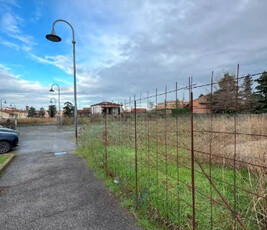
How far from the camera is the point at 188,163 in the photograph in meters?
3.68

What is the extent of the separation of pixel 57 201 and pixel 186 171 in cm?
249

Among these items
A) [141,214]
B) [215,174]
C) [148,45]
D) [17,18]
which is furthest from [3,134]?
[148,45]

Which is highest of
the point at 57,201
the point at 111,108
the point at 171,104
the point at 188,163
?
the point at 111,108

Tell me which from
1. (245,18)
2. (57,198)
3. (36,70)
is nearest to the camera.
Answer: (57,198)

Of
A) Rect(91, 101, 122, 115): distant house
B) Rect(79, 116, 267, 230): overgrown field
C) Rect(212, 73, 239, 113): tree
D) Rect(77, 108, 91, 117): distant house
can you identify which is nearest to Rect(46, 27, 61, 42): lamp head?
Rect(91, 101, 122, 115): distant house

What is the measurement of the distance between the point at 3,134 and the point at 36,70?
7664mm

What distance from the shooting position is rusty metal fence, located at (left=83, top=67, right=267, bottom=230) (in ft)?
5.50

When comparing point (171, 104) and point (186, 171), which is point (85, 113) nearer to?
point (186, 171)

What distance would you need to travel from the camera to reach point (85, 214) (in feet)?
8.04

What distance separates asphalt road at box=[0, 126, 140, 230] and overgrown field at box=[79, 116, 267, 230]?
0.31m

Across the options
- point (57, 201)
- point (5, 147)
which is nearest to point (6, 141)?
point (5, 147)

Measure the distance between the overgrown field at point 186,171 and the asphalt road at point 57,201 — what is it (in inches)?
12.3

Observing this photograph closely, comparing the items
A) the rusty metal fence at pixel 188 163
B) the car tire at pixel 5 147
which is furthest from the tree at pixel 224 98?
the car tire at pixel 5 147

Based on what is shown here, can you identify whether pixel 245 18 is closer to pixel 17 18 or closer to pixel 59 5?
pixel 59 5
